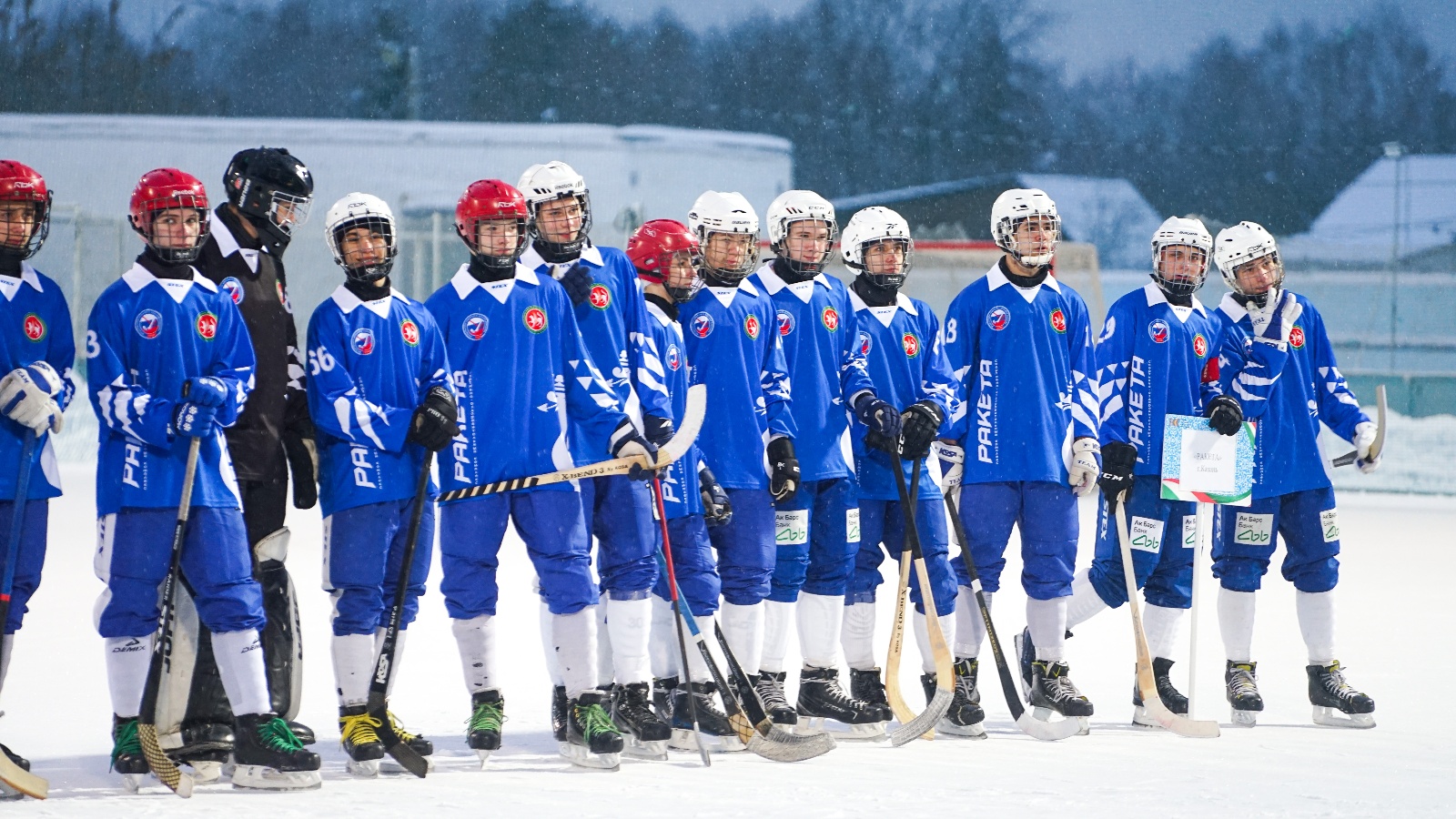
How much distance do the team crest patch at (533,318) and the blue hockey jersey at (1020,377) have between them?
4.28 feet

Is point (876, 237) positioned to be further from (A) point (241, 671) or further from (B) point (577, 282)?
(A) point (241, 671)

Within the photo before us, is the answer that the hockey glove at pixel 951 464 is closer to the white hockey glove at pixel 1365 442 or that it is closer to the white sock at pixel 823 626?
the white sock at pixel 823 626

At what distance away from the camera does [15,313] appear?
3.88m

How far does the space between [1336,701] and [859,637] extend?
4.60 feet

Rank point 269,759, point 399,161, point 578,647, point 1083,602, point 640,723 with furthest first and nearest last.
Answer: point 399,161
point 1083,602
point 640,723
point 578,647
point 269,759

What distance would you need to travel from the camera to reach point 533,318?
166 inches

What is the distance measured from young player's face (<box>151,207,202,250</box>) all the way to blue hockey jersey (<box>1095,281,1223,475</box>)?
264 cm

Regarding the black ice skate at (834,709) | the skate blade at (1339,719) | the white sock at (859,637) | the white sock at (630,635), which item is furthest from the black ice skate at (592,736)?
the skate blade at (1339,719)

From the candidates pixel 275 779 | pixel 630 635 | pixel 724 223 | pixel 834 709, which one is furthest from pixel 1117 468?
pixel 275 779

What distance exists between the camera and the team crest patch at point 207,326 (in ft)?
12.7

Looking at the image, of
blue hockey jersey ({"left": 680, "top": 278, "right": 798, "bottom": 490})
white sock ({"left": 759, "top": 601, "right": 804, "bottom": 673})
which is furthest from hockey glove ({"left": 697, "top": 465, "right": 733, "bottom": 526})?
white sock ({"left": 759, "top": 601, "right": 804, "bottom": 673})

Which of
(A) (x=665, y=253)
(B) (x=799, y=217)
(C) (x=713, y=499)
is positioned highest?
(B) (x=799, y=217)

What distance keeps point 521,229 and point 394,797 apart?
1454 mm

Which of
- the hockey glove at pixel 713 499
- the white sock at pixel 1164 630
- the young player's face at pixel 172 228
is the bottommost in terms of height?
the white sock at pixel 1164 630
